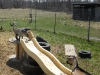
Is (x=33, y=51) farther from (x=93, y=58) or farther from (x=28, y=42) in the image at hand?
(x=93, y=58)

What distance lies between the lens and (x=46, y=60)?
5191 mm

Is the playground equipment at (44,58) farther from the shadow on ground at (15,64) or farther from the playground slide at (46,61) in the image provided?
the shadow on ground at (15,64)

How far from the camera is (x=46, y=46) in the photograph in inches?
275

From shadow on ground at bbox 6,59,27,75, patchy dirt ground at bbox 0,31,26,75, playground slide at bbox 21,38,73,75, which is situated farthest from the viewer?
shadow on ground at bbox 6,59,27,75

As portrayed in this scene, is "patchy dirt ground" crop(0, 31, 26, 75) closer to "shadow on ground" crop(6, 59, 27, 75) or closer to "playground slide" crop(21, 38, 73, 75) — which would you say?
"shadow on ground" crop(6, 59, 27, 75)

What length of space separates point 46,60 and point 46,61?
3.0 inches

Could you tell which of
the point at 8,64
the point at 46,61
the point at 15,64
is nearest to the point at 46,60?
the point at 46,61

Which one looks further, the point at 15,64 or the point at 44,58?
the point at 15,64

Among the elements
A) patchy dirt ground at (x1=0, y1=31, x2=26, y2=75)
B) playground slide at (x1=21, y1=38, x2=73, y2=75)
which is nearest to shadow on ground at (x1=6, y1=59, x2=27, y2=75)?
patchy dirt ground at (x1=0, y1=31, x2=26, y2=75)

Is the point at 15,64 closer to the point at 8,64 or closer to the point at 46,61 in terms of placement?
the point at 8,64

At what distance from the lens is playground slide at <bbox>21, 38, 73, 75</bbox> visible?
4406mm

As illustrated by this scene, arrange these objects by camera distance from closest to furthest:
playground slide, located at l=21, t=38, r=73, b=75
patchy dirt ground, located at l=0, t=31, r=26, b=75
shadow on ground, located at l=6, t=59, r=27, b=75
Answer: playground slide, located at l=21, t=38, r=73, b=75 < patchy dirt ground, located at l=0, t=31, r=26, b=75 < shadow on ground, located at l=6, t=59, r=27, b=75

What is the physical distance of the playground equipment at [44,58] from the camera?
4.44 meters

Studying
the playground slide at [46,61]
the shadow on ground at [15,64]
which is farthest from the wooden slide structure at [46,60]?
the shadow on ground at [15,64]
